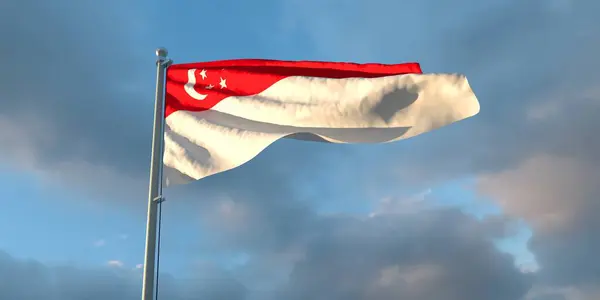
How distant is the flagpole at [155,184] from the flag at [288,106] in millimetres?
517

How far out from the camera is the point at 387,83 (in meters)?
19.1

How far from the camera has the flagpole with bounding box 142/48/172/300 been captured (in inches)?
679

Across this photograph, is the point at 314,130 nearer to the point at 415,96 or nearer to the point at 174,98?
the point at 415,96

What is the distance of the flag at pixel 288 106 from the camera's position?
18812 millimetres

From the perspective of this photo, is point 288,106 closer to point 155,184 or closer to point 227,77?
point 227,77

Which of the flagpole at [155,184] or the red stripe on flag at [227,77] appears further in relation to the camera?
the red stripe on flag at [227,77]

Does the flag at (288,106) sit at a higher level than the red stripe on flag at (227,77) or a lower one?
lower

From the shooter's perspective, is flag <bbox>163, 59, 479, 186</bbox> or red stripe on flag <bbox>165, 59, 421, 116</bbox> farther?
red stripe on flag <bbox>165, 59, 421, 116</bbox>

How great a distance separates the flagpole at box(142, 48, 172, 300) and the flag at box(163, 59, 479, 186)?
20.3 inches

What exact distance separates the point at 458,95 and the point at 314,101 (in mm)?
3928

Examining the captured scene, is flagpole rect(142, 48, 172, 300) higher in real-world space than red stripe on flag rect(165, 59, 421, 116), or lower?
lower

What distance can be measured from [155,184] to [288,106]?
166 inches

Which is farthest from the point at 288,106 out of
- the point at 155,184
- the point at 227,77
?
the point at 155,184

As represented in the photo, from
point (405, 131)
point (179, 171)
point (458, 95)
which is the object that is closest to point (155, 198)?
point (179, 171)
